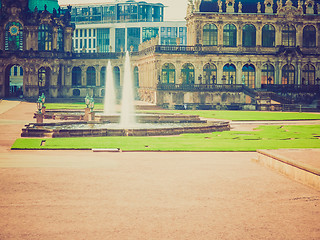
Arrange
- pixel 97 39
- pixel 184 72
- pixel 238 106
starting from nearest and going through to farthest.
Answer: pixel 238 106, pixel 184 72, pixel 97 39

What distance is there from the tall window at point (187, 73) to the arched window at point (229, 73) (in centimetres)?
639

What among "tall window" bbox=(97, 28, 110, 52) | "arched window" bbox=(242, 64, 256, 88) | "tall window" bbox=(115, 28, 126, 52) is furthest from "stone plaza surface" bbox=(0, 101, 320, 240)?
"tall window" bbox=(97, 28, 110, 52)

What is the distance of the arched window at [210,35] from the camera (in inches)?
3698

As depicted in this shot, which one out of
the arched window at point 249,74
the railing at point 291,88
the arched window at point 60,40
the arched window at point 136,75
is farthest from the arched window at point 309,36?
the arched window at point 60,40

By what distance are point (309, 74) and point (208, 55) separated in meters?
20.4

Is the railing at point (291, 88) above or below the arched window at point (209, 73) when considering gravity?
below

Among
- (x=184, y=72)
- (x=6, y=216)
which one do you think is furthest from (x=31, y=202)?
(x=184, y=72)

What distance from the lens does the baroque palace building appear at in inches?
3492

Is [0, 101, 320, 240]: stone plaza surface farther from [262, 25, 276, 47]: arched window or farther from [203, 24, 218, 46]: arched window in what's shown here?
[262, 25, 276, 47]: arched window

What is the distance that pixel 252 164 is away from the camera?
25.0 metres

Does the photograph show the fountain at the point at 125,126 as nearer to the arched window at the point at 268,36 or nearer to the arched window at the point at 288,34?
the arched window at the point at 268,36

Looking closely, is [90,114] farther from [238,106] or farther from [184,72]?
[184,72]

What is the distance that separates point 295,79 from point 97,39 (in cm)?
8408

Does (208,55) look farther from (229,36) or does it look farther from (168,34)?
(168,34)
